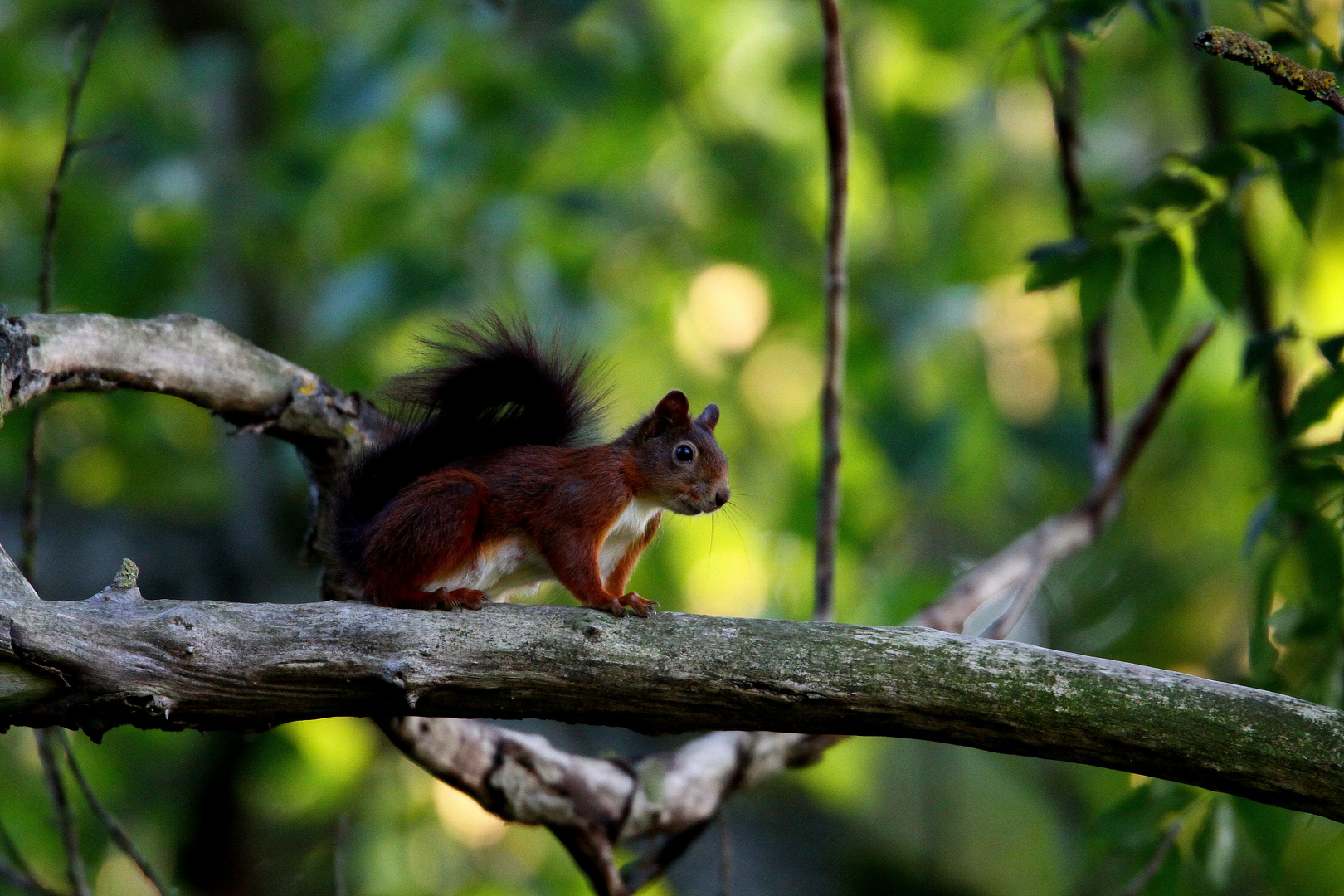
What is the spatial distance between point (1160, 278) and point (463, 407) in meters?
1.33

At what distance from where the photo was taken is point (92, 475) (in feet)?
17.6

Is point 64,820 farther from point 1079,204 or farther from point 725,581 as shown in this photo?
point 725,581

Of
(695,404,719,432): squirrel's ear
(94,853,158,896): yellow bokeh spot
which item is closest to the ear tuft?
(695,404,719,432): squirrel's ear

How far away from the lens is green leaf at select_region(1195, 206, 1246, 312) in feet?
6.56

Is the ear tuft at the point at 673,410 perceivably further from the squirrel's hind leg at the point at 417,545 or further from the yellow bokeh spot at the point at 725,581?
the yellow bokeh spot at the point at 725,581

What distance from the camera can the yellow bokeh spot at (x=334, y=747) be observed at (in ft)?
13.4

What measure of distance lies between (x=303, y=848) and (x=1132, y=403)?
3950mm

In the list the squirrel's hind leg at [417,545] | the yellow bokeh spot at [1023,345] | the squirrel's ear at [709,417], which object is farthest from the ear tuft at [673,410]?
the yellow bokeh spot at [1023,345]

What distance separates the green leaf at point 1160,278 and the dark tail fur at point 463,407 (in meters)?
1.12

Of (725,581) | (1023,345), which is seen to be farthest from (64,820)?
(1023,345)

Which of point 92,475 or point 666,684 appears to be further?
point 92,475

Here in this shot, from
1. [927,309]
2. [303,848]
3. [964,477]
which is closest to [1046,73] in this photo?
[927,309]

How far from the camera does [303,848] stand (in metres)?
4.66

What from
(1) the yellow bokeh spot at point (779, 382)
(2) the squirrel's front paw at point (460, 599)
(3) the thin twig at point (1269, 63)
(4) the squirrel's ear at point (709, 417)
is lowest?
(2) the squirrel's front paw at point (460, 599)
